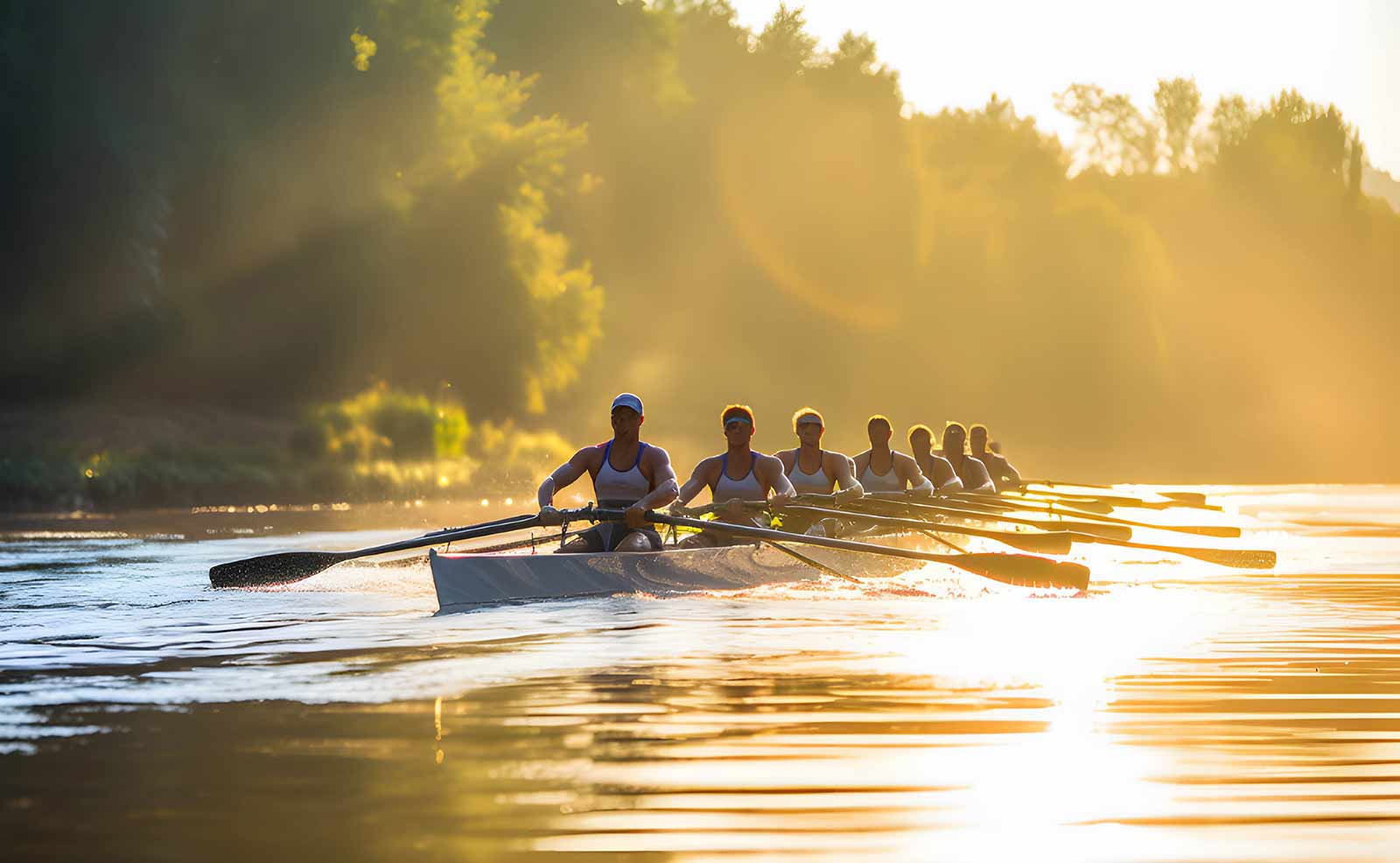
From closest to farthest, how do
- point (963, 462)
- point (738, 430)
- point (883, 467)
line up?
1. point (738, 430)
2. point (883, 467)
3. point (963, 462)

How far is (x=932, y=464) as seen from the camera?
22453mm

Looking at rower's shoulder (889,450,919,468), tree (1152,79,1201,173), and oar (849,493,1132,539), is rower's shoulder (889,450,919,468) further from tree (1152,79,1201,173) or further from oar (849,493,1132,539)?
tree (1152,79,1201,173)

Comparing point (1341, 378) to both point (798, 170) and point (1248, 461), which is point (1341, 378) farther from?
point (798, 170)

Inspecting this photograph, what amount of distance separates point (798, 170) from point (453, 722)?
7034 centimetres

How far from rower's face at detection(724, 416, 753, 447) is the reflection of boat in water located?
1306 millimetres

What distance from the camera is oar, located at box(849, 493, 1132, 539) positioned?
57.6 feet

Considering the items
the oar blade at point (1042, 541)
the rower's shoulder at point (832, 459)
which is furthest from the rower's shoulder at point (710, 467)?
the oar blade at point (1042, 541)

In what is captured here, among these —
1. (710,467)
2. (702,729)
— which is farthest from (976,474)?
(702,729)

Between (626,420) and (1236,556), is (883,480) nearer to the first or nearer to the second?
(1236,556)

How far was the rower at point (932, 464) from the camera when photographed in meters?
22.0

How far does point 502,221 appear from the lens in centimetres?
4228

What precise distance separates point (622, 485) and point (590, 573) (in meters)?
1.48

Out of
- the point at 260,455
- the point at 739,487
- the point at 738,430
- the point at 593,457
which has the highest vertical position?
the point at 260,455

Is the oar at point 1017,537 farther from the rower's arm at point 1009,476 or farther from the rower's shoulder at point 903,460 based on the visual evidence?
the rower's arm at point 1009,476
